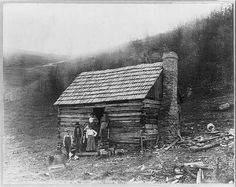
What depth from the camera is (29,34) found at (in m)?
12.6

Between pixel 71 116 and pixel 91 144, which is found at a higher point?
pixel 71 116

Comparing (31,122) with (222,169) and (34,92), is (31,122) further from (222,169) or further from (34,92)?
(222,169)

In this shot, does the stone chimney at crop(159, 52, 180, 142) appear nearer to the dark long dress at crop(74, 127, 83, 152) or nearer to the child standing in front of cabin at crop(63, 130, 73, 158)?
the dark long dress at crop(74, 127, 83, 152)

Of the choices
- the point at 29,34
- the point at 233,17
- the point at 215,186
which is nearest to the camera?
the point at 215,186

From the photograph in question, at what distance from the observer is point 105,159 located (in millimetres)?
12867

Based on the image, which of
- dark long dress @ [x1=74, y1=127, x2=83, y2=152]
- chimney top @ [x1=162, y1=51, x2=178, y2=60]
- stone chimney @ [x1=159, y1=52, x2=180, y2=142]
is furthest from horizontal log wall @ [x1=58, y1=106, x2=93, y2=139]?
chimney top @ [x1=162, y1=51, x2=178, y2=60]

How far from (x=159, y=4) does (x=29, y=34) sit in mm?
4317

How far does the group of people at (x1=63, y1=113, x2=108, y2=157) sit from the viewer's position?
1353cm

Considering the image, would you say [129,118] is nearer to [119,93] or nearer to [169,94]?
[119,93]

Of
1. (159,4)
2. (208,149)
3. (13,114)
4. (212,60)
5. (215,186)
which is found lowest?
(215,186)

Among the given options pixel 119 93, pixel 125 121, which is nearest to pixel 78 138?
pixel 125 121

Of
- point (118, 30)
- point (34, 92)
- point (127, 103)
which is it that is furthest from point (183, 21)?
point (34, 92)

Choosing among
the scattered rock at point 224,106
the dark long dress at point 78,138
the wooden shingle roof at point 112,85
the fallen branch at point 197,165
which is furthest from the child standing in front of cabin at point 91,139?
the scattered rock at point 224,106

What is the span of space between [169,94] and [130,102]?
1.65 metres
